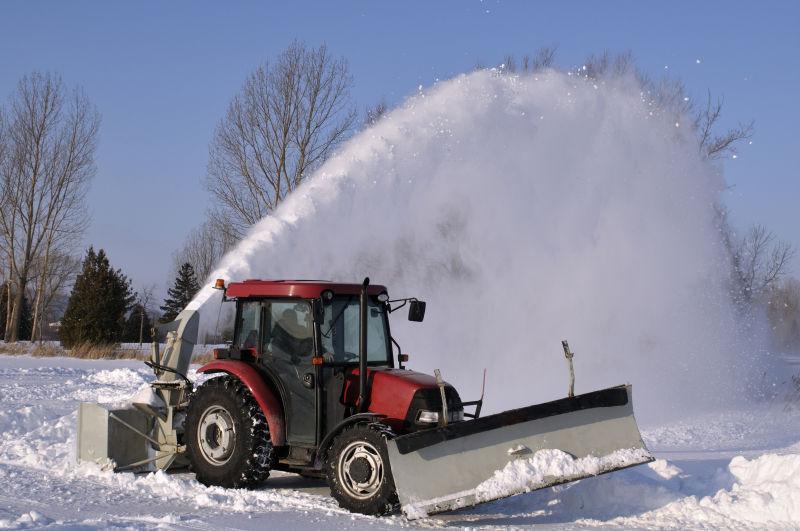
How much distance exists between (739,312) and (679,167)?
438 cm

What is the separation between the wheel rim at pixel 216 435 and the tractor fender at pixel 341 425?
914 millimetres

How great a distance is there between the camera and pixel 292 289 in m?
7.41

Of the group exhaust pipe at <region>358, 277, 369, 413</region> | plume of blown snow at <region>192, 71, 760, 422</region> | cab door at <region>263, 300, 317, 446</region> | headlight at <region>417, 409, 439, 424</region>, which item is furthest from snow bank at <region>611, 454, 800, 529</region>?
plume of blown snow at <region>192, 71, 760, 422</region>

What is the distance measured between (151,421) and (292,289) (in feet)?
7.04

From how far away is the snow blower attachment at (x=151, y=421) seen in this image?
8094 millimetres

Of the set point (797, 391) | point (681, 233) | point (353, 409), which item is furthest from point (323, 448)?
point (797, 391)

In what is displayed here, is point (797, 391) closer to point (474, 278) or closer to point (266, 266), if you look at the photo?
point (474, 278)

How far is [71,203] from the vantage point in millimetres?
39156

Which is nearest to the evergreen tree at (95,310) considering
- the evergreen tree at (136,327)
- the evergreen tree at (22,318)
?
the evergreen tree at (136,327)

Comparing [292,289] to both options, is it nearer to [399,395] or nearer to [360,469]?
[399,395]

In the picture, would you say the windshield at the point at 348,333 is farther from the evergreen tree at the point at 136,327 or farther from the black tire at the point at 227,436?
the evergreen tree at the point at 136,327

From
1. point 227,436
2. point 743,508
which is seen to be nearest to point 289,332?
point 227,436

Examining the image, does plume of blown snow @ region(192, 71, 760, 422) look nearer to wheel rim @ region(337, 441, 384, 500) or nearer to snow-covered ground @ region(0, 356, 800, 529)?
snow-covered ground @ region(0, 356, 800, 529)

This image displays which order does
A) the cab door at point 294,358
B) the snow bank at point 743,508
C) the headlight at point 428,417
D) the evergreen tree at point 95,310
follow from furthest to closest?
the evergreen tree at point 95,310
the cab door at point 294,358
the headlight at point 428,417
the snow bank at point 743,508
